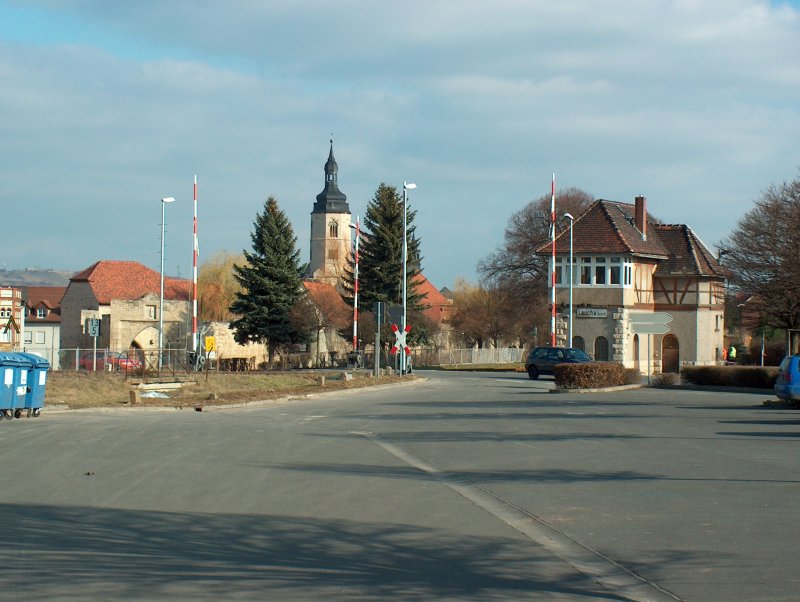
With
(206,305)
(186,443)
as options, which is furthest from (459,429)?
(206,305)

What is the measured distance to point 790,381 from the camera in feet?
87.5

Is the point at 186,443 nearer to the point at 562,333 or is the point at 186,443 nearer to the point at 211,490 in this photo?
the point at 211,490

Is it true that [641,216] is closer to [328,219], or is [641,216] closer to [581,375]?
[581,375]

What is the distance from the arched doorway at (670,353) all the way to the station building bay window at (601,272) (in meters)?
4.96

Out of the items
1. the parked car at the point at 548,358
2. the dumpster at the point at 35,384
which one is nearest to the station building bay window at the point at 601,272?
the parked car at the point at 548,358

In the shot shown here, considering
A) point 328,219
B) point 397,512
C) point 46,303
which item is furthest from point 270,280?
point 328,219

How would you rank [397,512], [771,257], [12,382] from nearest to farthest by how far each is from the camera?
[397,512] → [12,382] → [771,257]

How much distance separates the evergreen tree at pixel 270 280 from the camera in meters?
72.3

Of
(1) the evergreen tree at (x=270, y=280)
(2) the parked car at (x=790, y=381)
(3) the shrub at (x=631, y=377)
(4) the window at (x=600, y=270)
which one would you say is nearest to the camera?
(2) the parked car at (x=790, y=381)

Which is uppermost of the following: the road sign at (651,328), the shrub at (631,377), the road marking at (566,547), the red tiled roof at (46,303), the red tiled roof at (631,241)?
the red tiled roof at (631,241)

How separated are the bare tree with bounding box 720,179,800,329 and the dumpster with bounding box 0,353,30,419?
32.9 meters

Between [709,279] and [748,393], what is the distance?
2872 centimetres

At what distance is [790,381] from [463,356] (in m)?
50.9

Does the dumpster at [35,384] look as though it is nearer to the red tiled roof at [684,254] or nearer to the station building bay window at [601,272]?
the station building bay window at [601,272]
